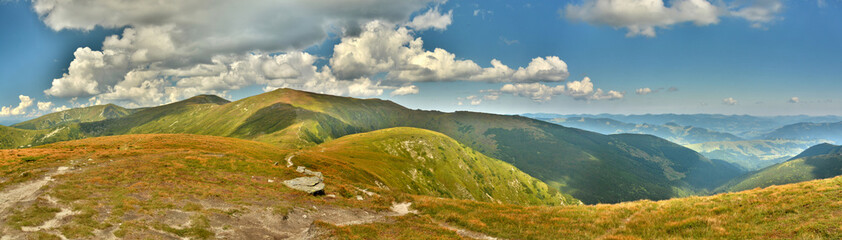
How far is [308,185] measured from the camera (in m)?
41.2

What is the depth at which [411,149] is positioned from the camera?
16950cm

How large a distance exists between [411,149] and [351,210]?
445 feet

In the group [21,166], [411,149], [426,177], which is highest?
[21,166]

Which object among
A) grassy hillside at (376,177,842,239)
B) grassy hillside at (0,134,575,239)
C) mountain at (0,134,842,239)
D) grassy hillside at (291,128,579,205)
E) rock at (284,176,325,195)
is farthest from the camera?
grassy hillside at (291,128,579,205)

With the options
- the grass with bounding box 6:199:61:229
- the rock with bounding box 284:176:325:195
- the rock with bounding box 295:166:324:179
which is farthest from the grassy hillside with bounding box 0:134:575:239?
the rock with bounding box 295:166:324:179

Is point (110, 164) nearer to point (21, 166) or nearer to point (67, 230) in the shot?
point (21, 166)

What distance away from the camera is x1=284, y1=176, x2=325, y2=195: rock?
130 ft

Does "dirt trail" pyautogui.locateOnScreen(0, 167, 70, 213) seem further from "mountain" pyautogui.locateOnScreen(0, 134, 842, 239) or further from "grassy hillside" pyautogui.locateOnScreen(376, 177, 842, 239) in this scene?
"grassy hillside" pyautogui.locateOnScreen(376, 177, 842, 239)

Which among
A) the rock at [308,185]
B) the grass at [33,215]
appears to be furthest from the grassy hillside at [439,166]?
the grass at [33,215]

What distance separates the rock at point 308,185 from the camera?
130ft

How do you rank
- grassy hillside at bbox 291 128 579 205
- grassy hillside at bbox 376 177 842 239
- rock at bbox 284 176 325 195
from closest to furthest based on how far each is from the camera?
grassy hillside at bbox 376 177 842 239 < rock at bbox 284 176 325 195 < grassy hillside at bbox 291 128 579 205

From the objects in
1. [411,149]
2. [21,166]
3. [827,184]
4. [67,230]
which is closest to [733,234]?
[827,184]

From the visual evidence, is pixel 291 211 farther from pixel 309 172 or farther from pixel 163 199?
pixel 309 172

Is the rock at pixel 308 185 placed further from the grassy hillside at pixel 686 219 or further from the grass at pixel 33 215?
the grass at pixel 33 215
